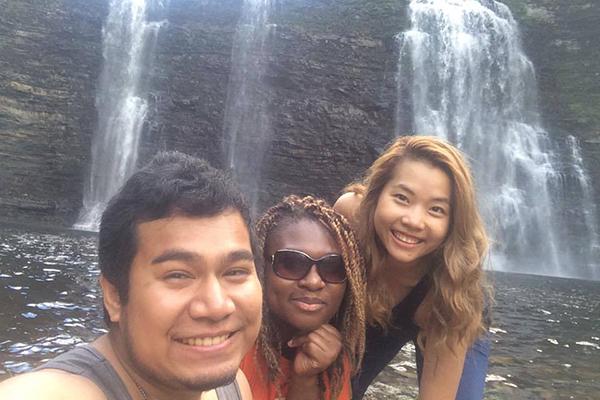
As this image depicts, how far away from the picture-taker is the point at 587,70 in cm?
2567

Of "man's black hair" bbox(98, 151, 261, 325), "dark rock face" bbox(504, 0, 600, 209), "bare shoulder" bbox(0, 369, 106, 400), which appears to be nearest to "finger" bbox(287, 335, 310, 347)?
"man's black hair" bbox(98, 151, 261, 325)

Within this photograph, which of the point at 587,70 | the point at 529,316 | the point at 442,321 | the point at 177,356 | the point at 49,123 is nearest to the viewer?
the point at 177,356

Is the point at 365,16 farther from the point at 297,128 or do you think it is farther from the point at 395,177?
the point at 395,177

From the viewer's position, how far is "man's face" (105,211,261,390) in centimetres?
133

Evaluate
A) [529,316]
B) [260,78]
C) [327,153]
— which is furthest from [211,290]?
[260,78]

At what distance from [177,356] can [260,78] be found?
24607 mm

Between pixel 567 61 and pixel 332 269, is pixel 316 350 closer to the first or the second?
pixel 332 269

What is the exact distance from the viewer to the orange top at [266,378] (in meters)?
2.16

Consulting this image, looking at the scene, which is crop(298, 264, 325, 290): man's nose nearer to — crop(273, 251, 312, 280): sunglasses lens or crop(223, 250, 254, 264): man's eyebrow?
crop(273, 251, 312, 280): sunglasses lens

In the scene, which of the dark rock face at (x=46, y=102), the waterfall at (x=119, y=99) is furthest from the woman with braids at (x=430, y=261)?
the dark rock face at (x=46, y=102)

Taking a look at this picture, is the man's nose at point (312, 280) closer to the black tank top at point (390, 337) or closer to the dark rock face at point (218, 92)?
the black tank top at point (390, 337)

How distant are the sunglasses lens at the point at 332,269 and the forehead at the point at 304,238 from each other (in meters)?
0.03

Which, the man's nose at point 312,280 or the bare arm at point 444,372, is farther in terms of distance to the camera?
the bare arm at point 444,372

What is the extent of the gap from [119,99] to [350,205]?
23956 mm
